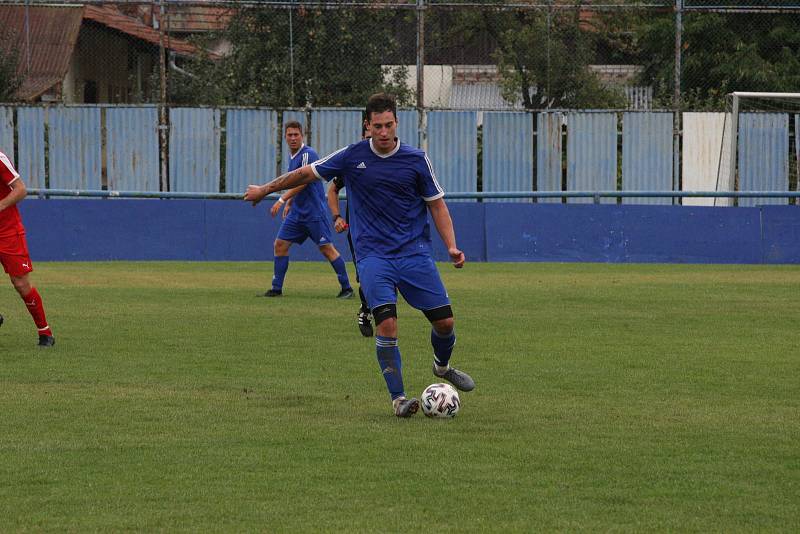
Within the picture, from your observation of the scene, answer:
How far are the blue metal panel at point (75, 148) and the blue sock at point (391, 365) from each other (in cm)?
1699

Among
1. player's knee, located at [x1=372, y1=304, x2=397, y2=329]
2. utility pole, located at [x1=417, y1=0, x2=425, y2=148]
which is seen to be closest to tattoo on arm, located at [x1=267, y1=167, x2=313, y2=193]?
player's knee, located at [x1=372, y1=304, x2=397, y2=329]

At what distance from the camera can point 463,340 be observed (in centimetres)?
1179

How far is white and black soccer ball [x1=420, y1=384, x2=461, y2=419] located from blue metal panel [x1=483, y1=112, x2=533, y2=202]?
16.9 meters

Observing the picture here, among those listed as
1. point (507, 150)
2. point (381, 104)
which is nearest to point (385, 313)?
point (381, 104)

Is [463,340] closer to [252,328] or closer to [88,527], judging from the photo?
[252,328]

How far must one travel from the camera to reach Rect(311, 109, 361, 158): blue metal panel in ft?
79.6

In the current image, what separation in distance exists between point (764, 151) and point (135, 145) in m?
11.3

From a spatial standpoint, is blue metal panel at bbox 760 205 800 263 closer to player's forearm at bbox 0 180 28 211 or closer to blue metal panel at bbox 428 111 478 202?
blue metal panel at bbox 428 111 478 202

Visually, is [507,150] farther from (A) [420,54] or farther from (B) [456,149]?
(A) [420,54]

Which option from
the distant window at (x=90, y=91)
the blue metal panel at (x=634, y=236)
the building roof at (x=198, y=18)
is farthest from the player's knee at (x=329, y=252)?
the distant window at (x=90, y=91)

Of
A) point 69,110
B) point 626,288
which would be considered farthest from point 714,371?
point 69,110

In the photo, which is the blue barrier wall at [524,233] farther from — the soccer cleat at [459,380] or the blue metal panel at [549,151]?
the soccer cleat at [459,380]

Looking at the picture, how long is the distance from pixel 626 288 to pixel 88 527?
12.6m

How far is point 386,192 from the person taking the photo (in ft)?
26.9
